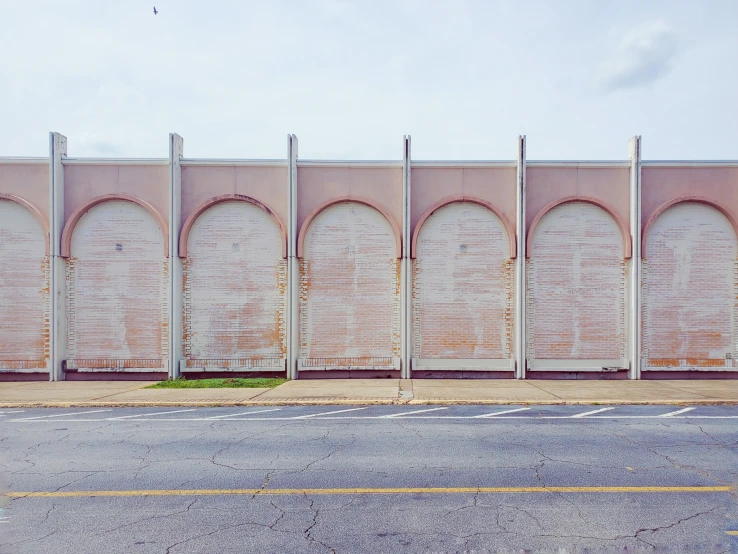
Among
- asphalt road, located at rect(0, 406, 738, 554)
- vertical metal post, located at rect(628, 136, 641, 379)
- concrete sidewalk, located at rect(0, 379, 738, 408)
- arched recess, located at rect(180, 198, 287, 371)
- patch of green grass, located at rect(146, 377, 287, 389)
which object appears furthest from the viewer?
arched recess, located at rect(180, 198, 287, 371)

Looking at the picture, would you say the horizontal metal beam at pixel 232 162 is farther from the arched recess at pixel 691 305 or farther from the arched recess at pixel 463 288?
the arched recess at pixel 691 305

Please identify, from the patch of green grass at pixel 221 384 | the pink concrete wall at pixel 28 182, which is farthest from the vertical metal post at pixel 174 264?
the pink concrete wall at pixel 28 182

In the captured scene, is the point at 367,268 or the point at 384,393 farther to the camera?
the point at 367,268

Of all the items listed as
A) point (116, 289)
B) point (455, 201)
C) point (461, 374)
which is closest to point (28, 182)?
point (116, 289)

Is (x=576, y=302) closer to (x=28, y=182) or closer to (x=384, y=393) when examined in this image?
(x=384, y=393)

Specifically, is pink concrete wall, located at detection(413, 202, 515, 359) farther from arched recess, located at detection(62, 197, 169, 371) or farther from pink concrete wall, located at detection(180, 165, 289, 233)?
arched recess, located at detection(62, 197, 169, 371)

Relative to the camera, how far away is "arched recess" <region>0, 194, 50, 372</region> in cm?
1534

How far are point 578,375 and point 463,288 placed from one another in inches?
174

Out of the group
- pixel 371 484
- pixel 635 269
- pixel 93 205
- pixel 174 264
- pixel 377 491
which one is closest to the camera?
pixel 377 491

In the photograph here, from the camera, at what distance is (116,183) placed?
1564cm

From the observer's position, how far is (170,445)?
8.19 m

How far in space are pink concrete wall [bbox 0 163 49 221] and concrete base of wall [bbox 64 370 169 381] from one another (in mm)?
5124

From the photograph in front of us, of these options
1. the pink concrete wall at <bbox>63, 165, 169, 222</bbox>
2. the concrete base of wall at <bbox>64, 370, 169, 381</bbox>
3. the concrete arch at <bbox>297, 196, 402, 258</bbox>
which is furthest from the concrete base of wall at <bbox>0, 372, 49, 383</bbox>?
the concrete arch at <bbox>297, 196, 402, 258</bbox>

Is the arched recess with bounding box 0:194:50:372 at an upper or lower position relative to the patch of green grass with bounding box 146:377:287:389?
upper
